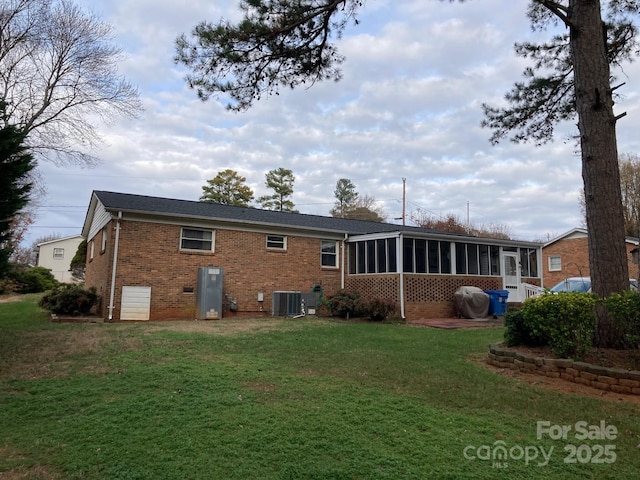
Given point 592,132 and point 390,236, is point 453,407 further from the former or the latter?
point 390,236

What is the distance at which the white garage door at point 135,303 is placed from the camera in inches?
506

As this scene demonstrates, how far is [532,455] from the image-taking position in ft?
11.4

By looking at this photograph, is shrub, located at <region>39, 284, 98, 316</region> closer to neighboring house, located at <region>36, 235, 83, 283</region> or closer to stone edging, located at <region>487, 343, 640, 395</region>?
stone edging, located at <region>487, 343, 640, 395</region>

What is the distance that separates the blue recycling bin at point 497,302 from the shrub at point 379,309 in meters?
4.09

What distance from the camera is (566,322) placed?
615 centimetres

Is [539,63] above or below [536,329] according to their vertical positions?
above

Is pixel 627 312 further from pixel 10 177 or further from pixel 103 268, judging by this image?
pixel 103 268

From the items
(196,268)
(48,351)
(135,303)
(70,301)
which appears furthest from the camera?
(196,268)

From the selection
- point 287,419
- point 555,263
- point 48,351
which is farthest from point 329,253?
point 555,263

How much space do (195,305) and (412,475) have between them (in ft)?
38.6

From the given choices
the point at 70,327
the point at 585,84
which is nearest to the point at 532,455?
the point at 585,84

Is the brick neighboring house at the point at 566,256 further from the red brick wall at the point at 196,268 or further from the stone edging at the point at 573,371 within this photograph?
the stone edging at the point at 573,371

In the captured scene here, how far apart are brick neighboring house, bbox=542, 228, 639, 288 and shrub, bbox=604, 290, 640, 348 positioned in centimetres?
2126

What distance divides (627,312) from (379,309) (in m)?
8.34
